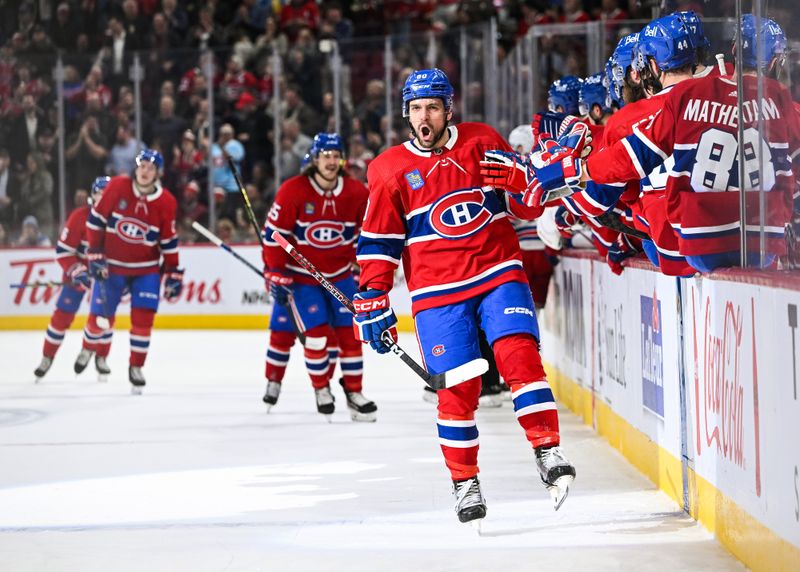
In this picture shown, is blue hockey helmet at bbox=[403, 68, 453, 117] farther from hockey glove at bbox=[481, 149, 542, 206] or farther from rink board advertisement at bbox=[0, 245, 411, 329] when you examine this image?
rink board advertisement at bbox=[0, 245, 411, 329]

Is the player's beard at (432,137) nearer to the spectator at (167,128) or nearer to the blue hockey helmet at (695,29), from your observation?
the blue hockey helmet at (695,29)

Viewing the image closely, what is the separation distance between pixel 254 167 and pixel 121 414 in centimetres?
577

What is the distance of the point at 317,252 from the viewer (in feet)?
22.6

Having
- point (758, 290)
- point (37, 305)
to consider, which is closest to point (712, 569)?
point (758, 290)

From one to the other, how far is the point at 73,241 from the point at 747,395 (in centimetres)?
669

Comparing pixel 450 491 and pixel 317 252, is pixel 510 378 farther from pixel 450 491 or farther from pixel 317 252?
pixel 317 252

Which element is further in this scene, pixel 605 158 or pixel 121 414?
pixel 121 414

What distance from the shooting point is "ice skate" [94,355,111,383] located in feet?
29.6

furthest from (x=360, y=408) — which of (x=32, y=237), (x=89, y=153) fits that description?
(x=32, y=237)

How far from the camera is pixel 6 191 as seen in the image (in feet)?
42.9

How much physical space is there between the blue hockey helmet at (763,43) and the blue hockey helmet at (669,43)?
29cm

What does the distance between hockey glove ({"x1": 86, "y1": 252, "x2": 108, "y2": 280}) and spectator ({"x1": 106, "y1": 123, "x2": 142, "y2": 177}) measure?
446 cm

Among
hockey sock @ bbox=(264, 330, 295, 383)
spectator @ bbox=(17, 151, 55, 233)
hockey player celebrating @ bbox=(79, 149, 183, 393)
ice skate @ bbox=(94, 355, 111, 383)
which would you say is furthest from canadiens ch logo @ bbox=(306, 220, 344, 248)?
spectator @ bbox=(17, 151, 55, 233)

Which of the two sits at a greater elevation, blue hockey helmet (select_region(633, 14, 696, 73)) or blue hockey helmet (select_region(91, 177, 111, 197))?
blue hockey helmet (select_region(633, 14, 696, 73))
